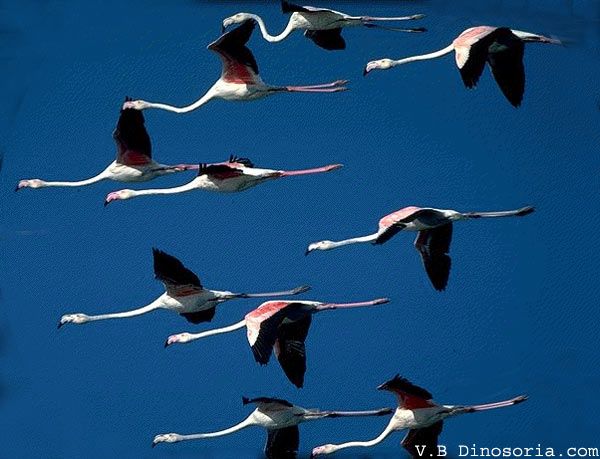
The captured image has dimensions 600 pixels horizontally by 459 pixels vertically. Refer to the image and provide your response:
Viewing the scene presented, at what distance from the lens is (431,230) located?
13.8 m

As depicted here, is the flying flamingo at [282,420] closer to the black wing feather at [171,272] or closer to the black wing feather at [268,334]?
the black wing feather at [268,334]

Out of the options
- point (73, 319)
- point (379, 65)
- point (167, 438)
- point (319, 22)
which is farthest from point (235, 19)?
point (167, 438)

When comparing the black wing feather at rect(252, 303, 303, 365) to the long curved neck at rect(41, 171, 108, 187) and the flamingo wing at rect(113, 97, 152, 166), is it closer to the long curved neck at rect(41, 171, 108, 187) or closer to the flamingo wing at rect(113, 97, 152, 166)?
the flamingo wing at rect(113, 97, 152, 166)

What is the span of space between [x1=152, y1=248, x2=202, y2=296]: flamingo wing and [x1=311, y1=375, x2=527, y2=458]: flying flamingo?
1.26m

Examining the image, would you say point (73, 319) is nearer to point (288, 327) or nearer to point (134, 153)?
point (134, 153)

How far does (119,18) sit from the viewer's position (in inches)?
592

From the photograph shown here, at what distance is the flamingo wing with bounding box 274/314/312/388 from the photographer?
1355cm

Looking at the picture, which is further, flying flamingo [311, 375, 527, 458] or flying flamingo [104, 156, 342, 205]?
flying flamingo [311, 375, 527, 458]

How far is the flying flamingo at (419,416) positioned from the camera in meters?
13.5

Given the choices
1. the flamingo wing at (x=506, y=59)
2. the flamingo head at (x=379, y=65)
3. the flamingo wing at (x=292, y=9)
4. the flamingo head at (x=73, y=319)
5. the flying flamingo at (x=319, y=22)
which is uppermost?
the flamingo wing at (x=292, y=9)

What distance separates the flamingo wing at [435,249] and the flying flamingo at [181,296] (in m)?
0.74

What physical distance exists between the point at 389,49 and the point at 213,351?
2305 millimetres

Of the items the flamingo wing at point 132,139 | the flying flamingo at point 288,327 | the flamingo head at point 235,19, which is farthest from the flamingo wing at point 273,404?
the flamingo head at point 235,19

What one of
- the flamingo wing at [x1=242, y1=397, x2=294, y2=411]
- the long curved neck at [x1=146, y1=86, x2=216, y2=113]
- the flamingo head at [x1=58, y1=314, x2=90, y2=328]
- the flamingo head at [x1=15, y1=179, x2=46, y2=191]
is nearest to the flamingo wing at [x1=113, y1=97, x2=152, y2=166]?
the long curved neck at [x1=146, y1=86, x2=216, y2=113]
